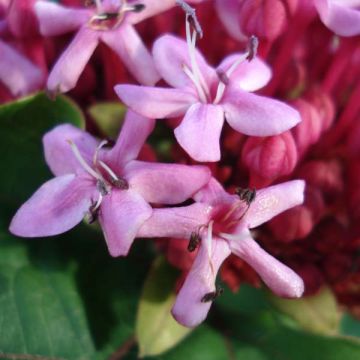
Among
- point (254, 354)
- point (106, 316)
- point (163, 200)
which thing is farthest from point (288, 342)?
point (163, 200)

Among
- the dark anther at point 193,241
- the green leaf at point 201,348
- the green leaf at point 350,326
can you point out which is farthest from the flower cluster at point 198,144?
the green leaf at point 350,326

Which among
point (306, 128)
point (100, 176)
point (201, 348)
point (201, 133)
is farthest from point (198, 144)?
point (201, 348)

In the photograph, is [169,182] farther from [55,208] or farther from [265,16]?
[265,16]

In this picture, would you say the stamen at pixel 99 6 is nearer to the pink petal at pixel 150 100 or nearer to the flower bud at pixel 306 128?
the pink petal at pixel 150 100

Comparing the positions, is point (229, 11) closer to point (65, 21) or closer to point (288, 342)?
point (65, 21)

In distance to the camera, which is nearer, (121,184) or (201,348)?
(121,184)

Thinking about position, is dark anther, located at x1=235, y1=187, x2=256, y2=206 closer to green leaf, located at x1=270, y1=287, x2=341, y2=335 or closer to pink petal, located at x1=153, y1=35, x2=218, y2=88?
pink petal, located at x1=153, y1=35, x2=218, y2=88

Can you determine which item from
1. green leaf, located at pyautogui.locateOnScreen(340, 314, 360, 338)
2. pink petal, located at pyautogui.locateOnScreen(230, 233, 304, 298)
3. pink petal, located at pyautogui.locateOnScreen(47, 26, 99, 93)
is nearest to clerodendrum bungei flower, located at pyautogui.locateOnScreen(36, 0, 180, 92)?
pink petal, located at pyautogui.locateOnScreen(47, 26, 99, 93)
